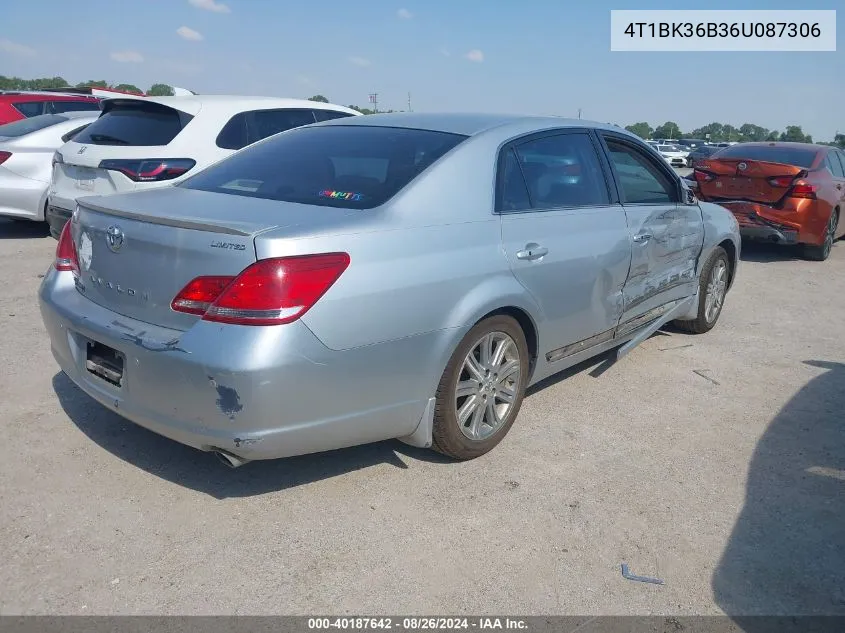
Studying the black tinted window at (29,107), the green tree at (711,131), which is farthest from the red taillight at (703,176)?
the green tree at (711,131)

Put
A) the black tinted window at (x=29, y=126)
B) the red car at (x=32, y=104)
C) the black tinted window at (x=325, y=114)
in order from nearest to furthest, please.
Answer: the black tinted window at (x=325, y=114), the black tinted window at (x=29, y=126), the red car at (x=32, y=104)

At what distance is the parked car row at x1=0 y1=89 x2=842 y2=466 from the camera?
2.71 meters

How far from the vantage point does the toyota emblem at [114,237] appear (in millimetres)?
3027

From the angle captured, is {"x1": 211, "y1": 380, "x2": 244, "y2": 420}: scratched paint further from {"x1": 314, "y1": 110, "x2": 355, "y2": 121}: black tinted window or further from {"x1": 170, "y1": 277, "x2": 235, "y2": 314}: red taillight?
{"x1": 314, "y1": 110, "x2": 355, "y2": 121}: black tinted window

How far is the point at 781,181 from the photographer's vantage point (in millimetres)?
8734

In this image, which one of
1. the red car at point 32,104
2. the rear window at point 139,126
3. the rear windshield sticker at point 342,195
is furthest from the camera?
the red car at point 32,104

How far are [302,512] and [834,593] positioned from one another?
79.6 inches

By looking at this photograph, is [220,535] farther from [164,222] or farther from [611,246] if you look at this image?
[611,246]

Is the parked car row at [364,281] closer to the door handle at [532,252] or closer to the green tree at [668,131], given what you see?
the door handle at [532,252]

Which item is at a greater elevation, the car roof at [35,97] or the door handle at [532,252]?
the car roof at [35,97]

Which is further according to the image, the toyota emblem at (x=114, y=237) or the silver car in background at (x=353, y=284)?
the toyota emblem at (x=114, y=237)

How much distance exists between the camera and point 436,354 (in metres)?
3.13

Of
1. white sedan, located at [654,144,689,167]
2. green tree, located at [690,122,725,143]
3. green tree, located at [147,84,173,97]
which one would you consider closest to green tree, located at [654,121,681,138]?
green tree, located at [690,122,725,143]

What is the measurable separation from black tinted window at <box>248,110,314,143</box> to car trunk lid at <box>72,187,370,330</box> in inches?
160
